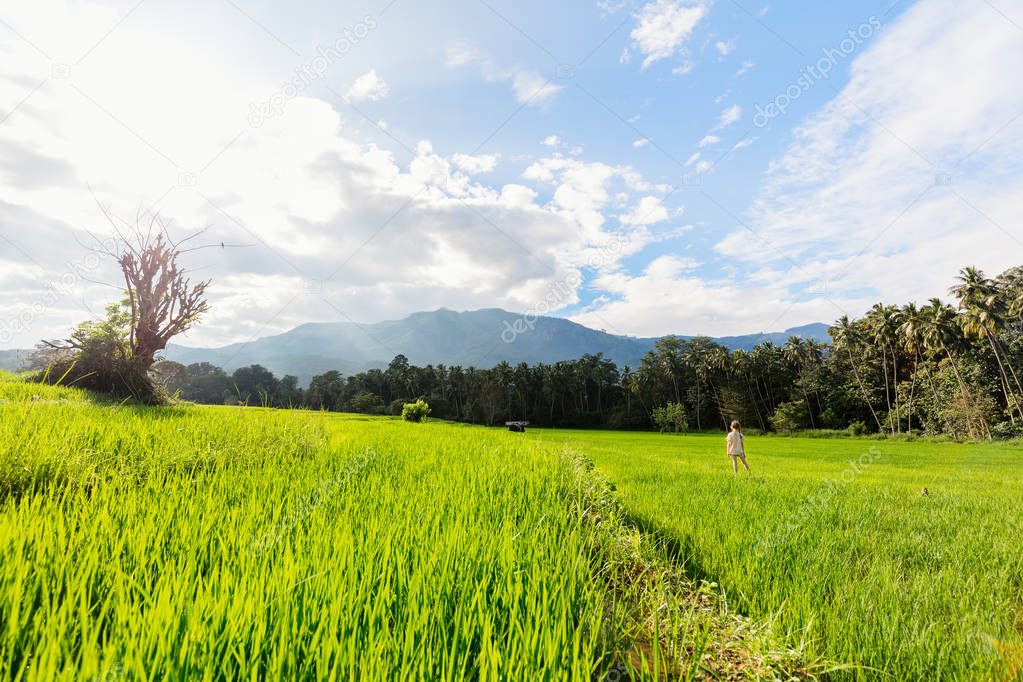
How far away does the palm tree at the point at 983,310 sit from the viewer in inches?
1485

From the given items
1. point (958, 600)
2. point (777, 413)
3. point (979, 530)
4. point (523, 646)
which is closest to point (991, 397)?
point (777, 413)

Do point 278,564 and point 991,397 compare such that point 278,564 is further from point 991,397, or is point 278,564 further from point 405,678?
point 991,397

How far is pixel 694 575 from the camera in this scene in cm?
386

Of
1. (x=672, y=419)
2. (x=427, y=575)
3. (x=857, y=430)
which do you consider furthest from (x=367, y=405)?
(x=857, y=430)

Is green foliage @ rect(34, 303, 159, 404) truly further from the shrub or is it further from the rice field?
the shrub

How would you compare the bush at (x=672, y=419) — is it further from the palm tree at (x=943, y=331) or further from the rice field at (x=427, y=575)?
the rice field at (x=427, y=575)

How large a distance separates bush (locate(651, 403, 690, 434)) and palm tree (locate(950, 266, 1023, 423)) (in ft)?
107

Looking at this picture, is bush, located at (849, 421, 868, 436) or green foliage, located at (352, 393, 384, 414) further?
green foliage, located at (352, 393, 384, 414)

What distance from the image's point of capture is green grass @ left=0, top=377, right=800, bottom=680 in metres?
1.52

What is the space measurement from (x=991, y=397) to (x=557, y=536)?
58391mm

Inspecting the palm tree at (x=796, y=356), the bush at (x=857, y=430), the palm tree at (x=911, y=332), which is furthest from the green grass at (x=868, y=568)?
the palm tree at (x=796, y=356)

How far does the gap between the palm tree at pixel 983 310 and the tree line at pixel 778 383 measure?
10cm

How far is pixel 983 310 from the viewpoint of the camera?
37812mm

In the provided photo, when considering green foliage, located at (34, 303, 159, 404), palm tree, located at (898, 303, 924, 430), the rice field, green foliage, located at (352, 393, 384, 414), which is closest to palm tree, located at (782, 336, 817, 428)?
palm tree, located at (898, 303, 924, 430)
